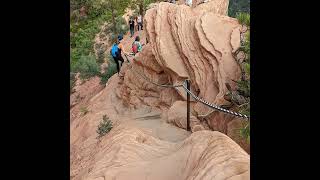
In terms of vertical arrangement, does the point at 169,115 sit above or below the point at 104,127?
above

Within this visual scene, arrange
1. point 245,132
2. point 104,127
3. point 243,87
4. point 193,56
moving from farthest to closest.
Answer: point 104,127
point 193,56
point 243,87
point 245,132

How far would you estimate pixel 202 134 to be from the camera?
559cm

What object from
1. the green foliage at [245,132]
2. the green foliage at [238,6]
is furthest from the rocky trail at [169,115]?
the green foliage at [238,6]

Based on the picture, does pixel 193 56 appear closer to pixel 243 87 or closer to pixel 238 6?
pixel 243 87

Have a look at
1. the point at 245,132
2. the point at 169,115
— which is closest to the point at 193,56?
the point at 169,115

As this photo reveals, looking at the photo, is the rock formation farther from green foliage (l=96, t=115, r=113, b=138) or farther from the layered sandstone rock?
green foliage (l=96, t=115, r=113, b=138)

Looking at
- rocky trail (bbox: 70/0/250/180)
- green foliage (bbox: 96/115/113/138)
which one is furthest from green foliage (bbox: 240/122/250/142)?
green foliage (bbox: 96/115/113/138)

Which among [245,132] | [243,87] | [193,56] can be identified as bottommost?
[245,132]

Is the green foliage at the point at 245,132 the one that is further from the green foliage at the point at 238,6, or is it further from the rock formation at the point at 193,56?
the green foliage at the point at 238,6

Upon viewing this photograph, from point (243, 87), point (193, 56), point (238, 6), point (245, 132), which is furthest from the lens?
point (238, 6)
